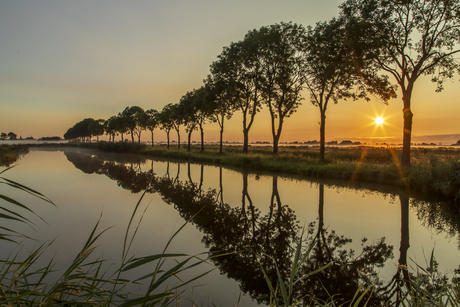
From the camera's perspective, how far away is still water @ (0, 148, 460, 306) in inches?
180

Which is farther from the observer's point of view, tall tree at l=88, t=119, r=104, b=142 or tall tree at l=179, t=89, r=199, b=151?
tall tree at l=88, t=119, r=104, b=142

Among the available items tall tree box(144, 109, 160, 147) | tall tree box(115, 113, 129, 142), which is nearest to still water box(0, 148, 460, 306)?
tall tree box(144, 109, 160, 147)

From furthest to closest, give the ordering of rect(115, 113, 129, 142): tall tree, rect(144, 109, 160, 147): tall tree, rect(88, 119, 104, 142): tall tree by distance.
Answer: rect(88, 119, 104, 142): tall tree
rect(115, 113, 129, 142): tall tree
rect(144, 109, 160, 147): tall tree

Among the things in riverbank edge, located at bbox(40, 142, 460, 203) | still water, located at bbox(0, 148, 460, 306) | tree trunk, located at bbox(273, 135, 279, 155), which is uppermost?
tree trunk, located at bbox(273, 135, 279, 155)

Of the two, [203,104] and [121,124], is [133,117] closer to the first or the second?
[121,124]

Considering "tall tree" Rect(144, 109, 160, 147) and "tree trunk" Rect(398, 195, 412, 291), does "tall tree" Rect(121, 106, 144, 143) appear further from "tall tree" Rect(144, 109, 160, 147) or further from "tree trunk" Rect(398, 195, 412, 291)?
"tree trunk" Rect(398, 195, 412, 291)

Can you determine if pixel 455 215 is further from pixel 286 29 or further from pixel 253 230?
pixel 286 29

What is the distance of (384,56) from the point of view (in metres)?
16.5

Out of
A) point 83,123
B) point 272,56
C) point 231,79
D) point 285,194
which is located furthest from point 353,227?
point 83,123

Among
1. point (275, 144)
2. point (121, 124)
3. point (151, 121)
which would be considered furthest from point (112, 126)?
point (275, 144)

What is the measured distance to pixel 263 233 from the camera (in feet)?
22.4

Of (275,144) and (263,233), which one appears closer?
(263,233)

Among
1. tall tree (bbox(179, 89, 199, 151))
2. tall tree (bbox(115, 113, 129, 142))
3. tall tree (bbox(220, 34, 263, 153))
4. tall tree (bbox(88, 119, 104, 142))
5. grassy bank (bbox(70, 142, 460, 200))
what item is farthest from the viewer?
tall tree (bbox(88, 119, 104, 142))

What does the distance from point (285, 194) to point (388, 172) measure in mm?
6762
